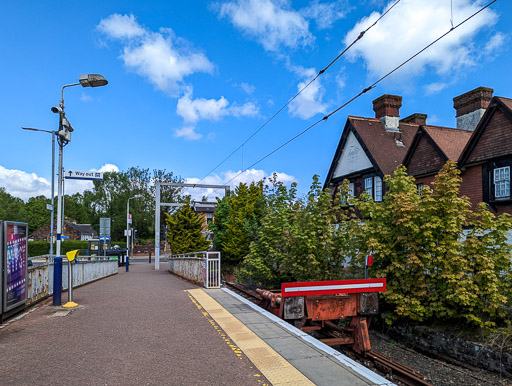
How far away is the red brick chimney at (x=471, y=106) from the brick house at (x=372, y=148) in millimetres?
3039

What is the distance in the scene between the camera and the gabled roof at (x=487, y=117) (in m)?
16.6

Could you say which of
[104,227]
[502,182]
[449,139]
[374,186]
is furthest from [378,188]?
[104,227]

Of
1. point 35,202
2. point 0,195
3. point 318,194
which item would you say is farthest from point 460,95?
point 0,195

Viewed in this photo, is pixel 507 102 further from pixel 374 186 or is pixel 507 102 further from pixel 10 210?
pixel 10 210

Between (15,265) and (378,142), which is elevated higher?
(378,142)

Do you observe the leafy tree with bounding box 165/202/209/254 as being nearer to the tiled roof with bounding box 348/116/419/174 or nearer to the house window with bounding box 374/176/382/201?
the house window with bounding box 374/176/382/201

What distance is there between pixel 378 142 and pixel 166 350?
68.1ft

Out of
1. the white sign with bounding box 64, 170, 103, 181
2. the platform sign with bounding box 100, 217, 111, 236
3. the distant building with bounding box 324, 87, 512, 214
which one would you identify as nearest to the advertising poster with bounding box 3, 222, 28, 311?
the white sign with bounding box 64, 170, 103, 181

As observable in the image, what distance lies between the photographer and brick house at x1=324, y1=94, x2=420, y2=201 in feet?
76.3

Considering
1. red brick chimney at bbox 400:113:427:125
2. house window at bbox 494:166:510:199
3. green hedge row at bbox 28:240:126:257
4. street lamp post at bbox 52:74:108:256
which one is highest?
red brick chimney at bbox 400:113:427:125

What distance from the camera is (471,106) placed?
24.2 meters

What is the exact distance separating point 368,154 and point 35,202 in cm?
9808

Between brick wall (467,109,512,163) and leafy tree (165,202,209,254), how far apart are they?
19.3 meters

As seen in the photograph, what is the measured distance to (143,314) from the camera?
934 cm
